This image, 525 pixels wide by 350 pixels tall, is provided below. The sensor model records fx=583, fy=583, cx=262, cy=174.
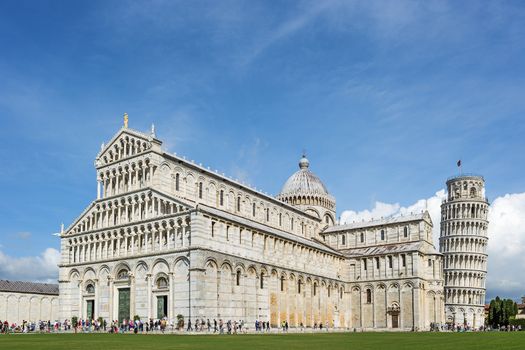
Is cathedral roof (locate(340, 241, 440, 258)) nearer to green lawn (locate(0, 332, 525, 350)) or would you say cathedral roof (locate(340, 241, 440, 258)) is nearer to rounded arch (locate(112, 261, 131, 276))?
rounded arch (locate(112, 261, 131, 276))

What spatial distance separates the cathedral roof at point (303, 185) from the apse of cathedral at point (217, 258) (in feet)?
24.2

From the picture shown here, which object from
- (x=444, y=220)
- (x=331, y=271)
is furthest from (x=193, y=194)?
(x=444, y=220)

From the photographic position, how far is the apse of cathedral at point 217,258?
57875 mm

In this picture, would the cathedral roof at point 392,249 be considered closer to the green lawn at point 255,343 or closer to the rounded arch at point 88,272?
the rounded arch at point 88,272

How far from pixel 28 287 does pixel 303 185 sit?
46.8 meters

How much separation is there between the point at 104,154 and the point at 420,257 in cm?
4441

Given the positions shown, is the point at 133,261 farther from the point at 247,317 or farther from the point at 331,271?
the point at 331,271

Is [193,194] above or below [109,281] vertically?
above

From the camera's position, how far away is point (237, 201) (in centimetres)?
7481

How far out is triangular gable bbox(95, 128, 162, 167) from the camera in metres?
62.9

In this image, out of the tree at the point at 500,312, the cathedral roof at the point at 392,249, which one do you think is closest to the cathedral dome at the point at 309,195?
the cathedral roof at the point at 392,249

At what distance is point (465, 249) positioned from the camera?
111625 millimetres

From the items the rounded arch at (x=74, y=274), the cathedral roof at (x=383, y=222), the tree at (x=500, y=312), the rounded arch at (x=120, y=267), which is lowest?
the tree at (x=500, y=312)

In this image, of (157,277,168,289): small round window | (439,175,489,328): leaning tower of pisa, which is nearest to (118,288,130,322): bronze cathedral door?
(157,277,168,289): small round window
